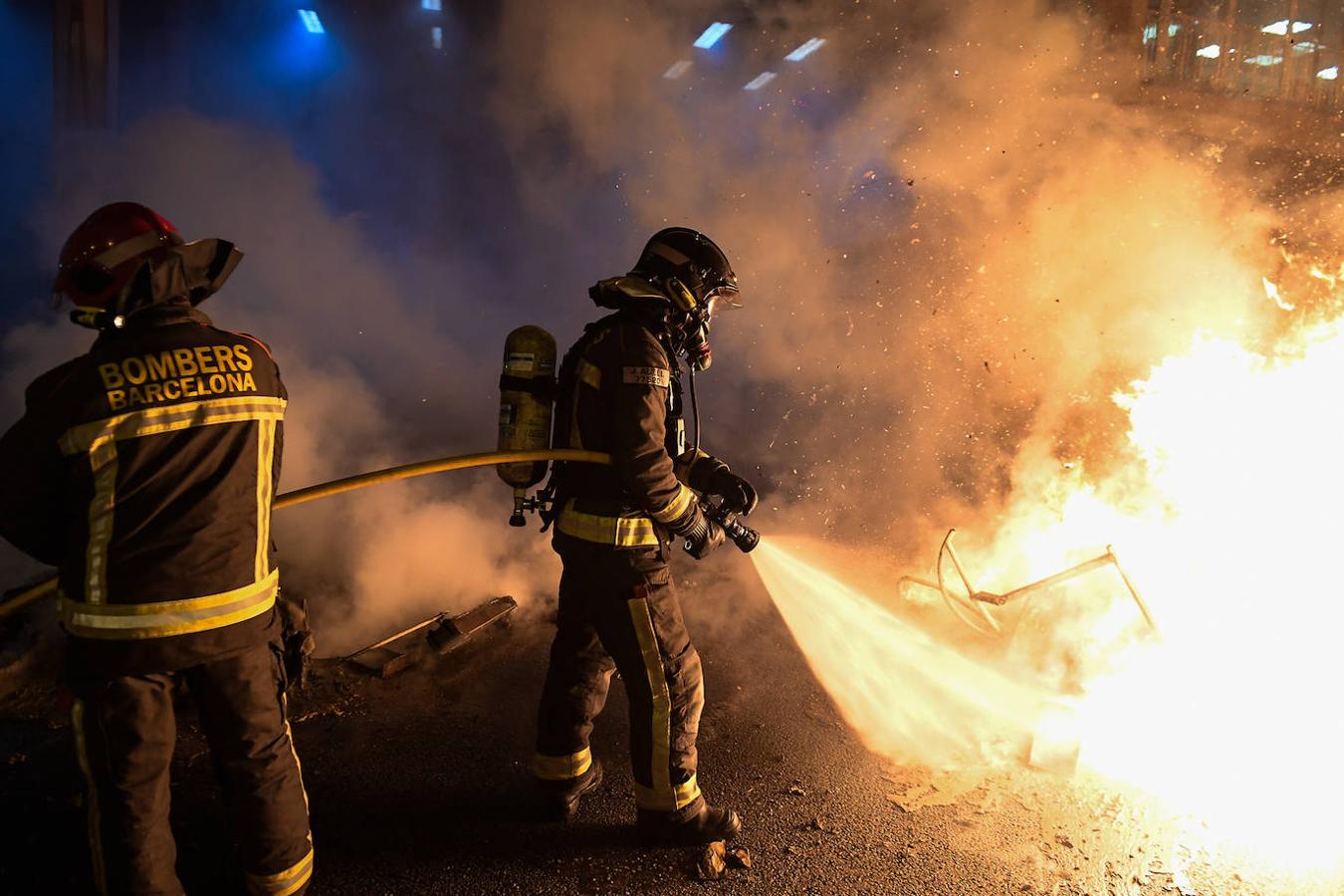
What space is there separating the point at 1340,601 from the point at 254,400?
4.91 metres

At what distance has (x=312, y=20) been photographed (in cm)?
927

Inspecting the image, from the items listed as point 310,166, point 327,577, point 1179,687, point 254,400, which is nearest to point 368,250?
point 310,166

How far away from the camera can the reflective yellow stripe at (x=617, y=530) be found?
2814 millimetres

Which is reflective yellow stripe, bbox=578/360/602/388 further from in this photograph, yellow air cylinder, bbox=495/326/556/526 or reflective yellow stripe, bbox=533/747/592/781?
reflective yellow stripe, bbox=533/747/592/781

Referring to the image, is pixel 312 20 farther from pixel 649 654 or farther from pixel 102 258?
pixel 649 654

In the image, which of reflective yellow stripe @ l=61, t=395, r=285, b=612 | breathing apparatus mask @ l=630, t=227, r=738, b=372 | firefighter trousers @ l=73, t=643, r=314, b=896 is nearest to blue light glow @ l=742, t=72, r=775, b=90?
breathing apparatus mask @ l=630, t=227, r=738, b=372

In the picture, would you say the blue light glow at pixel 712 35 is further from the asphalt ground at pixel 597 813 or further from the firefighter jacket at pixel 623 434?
the asphalt ground at pixel 597 813

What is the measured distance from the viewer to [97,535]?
198 centimetres

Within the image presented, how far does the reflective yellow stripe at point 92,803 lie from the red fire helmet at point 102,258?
3.44 ft

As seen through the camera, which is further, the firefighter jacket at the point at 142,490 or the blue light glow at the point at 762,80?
the blue light glow at the point at 762,80

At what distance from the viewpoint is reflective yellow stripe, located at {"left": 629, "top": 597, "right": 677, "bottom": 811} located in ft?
9.12

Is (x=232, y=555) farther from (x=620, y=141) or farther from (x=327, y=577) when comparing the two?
(x=620, y=141)

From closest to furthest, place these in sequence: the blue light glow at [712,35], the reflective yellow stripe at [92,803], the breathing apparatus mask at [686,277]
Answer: the reflective yellow stripe at [92,803] < the breathing apparatus mask at [686,277] < the blue light glow at [712,35]

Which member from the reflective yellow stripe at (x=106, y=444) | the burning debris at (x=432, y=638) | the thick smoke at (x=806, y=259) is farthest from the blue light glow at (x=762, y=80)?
the reflective yellow stripe at (x=106, y=444)
